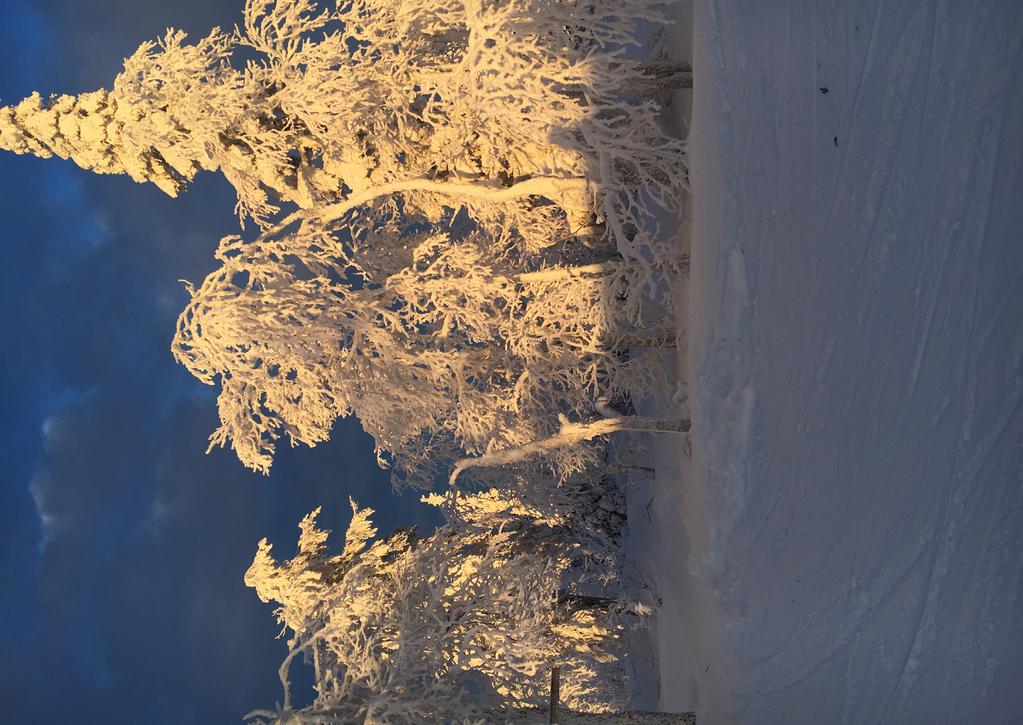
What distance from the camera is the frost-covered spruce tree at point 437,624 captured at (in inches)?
179

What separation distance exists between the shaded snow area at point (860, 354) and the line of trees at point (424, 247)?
2.15ft

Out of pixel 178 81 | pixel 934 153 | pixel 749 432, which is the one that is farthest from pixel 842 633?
pixel 178 81

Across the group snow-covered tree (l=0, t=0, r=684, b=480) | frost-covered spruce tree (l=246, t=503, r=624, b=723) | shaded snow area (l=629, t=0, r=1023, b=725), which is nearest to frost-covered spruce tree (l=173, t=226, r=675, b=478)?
snow-covered tree (l=0, t=0, r=684, b=480)

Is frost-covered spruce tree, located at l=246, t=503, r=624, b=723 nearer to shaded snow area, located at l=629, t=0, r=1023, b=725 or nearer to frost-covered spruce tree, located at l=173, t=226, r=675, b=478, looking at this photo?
frost-covered spruce tree, located at l=173, t=226, r=675, b=478

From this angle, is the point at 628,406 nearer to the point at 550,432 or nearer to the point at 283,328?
the point at 550,432

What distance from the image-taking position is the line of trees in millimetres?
4191

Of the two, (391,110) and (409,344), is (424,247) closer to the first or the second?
(409,344)

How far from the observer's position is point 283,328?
4.85 m

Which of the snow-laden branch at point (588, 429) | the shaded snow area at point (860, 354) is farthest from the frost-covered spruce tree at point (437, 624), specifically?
the shaded snow area at point (860, 354)

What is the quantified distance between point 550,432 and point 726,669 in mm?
2285

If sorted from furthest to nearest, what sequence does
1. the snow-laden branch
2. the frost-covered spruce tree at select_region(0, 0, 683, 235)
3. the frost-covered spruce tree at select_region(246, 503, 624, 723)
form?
the frost-covered spruce tree at select_region(246, 503, 624, 723) → the snow-laden branch → the frost-covered spruce tree at select_region(0, 0, 683, 235)

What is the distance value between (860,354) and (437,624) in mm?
3526

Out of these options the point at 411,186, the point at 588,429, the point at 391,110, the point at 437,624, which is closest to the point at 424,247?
the point at 411,186

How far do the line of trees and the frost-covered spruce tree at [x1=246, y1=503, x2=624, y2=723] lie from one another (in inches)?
1.2
